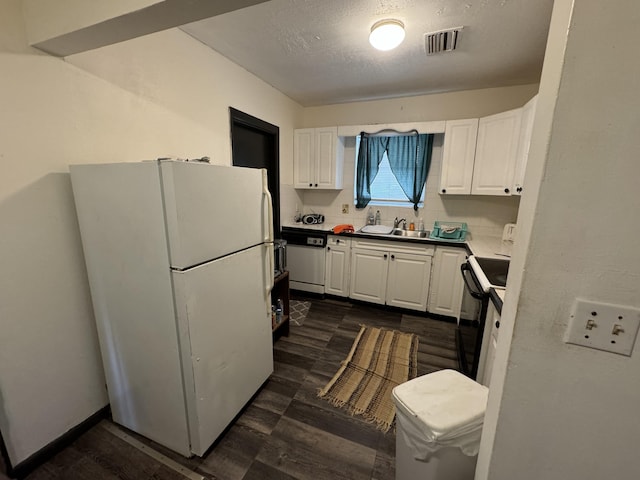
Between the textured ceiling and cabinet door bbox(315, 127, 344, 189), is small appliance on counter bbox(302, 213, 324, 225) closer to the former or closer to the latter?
cabinet door bbox(315, 127, 344, 189)

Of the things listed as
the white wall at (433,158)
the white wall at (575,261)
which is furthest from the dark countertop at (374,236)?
the white wall at (575,261)

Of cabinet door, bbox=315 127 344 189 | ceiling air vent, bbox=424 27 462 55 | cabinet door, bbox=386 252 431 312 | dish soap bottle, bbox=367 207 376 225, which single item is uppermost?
ceiling air vent, bbox=424 27 462 55

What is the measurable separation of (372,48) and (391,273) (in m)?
2.16

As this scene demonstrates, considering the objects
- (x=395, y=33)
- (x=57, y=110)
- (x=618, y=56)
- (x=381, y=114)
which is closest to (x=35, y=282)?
(x=57, y=110)

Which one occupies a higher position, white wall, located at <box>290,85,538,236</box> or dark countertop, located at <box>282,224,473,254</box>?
white wall, located at <box>290,85,538,236</box>

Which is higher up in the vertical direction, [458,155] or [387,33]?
[387,33]

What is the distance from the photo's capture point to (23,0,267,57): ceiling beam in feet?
3.23

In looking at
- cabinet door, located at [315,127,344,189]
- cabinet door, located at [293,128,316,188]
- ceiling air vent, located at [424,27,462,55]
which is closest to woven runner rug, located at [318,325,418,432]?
cabinet door, located at [315,127,344,189]

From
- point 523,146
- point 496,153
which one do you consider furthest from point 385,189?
point 523,146

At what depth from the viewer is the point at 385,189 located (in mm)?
3572

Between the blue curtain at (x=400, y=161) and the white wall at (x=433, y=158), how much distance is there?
0.12m

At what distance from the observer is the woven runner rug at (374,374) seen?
183cm

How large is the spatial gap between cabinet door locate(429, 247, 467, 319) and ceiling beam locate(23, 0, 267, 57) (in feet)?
8.66

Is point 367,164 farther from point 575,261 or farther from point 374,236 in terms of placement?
point 575,261
